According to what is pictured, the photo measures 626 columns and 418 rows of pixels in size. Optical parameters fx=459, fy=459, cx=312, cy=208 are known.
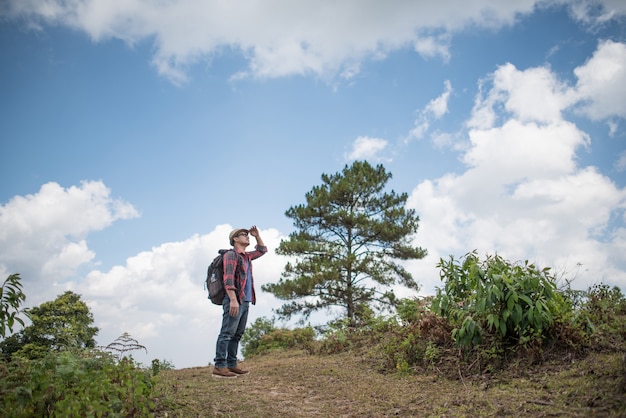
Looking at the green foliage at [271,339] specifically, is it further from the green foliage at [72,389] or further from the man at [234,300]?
the green foliage at [72,389]

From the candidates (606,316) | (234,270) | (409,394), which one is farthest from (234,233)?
(606,316)

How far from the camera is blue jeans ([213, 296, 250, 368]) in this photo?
7.59 metres

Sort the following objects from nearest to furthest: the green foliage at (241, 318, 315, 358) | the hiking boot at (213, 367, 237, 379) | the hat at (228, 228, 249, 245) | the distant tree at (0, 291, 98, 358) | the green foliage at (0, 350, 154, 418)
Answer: the green foliage at (0, 350, 154, 418) < the hiking boot at (213, 367, 237, 379) < the hat at (228, 228, 249, 245) < the green foliage at (241, 318, 315, 358) < the distant tree at (0, 291, 98, 358)

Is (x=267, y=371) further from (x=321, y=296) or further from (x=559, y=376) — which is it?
(x=321, y=296)

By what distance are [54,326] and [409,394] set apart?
14.7 meters

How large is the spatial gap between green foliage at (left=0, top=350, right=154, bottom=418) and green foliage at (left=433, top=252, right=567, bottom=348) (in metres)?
4.34

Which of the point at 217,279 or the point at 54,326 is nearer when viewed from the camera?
the point at 217,279

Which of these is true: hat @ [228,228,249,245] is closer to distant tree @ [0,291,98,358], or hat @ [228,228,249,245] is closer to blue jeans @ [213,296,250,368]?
blue jeans @ [213,296,250,368]

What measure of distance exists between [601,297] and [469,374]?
10.1ft

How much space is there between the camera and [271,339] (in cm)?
1365

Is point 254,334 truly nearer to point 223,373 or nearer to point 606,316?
point 223,373

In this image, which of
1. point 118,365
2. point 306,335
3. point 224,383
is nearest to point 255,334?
point 306,335

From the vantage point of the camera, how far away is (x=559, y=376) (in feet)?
17.9

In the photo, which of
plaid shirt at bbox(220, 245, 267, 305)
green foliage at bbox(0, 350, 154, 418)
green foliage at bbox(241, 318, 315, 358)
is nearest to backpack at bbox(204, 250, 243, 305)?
plaid shirt at bbox(220, 245, 267, 305)
